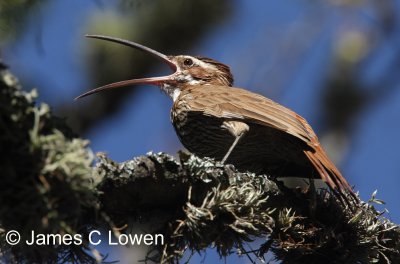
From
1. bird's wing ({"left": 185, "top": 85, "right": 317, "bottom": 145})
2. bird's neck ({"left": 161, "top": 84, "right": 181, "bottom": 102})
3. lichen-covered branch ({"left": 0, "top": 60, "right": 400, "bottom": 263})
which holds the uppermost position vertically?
bird's neck ({"left": 161, "top": 84, "right": 181, "bottom": 102})

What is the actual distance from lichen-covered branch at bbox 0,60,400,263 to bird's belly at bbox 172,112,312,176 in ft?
2.35

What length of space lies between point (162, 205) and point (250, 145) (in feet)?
4.97

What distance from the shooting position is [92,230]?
11.5 feet

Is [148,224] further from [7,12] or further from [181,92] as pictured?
[181,92]

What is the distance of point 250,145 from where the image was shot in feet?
16.8

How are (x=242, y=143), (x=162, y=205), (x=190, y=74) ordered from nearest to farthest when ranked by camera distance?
(x=162, y=205), (x=242, y=143), (x=190, y=74)

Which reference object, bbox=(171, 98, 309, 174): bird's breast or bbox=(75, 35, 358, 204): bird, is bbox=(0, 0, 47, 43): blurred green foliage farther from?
bbox=(171, 98, 309, 174): bird's breast

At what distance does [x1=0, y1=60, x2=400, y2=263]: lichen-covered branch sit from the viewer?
2844mm

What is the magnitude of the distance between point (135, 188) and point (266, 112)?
1.70 m

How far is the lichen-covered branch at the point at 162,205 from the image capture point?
2844 mm

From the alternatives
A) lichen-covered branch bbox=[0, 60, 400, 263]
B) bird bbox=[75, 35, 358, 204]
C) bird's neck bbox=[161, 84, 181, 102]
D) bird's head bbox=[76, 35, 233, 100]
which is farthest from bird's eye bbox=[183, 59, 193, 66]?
lichen-covered branch bbox=[0, 60, 400, 263]

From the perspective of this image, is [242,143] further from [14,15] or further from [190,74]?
[14,15]

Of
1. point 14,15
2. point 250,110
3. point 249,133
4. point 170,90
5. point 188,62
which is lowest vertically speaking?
point 14,15

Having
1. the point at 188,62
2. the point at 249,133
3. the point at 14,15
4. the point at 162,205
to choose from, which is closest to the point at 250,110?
the point at 249,133
